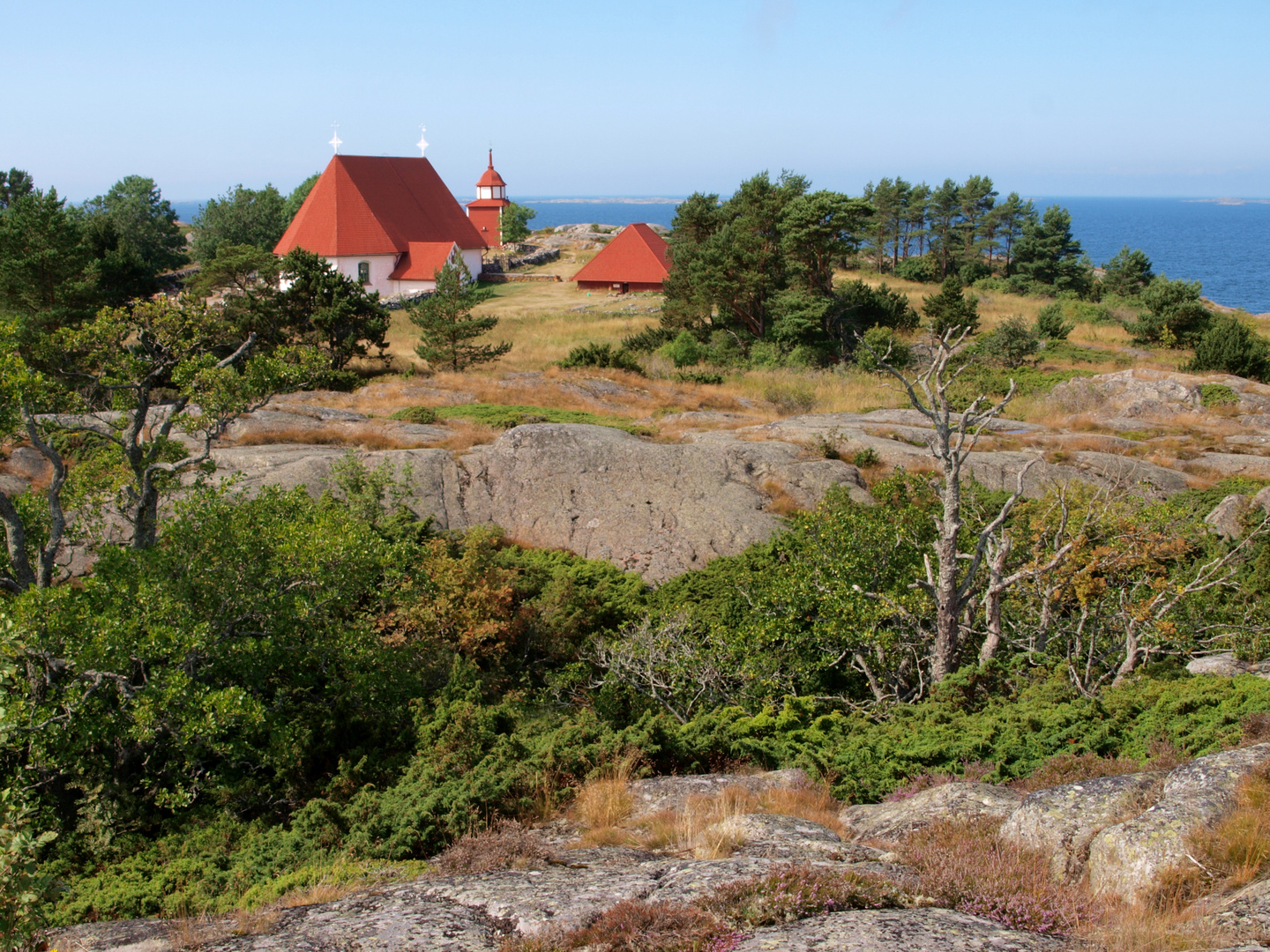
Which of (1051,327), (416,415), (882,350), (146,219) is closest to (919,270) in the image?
(1051,327)

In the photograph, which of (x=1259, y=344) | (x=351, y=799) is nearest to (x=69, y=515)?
(x=351, y=799)

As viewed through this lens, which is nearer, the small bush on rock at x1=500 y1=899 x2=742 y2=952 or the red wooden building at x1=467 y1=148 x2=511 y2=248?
the small bush on rock at x1=500 y1=899 x2=742 y2=952

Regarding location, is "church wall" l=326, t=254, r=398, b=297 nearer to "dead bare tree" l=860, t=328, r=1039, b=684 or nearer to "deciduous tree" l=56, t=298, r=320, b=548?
"deciduous tree" l=56, t=298, r=320, b=548

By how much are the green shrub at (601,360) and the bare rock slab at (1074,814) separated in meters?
28.8

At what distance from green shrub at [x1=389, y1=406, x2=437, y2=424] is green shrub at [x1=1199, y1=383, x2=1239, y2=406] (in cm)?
2563

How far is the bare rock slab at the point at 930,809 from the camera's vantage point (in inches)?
266

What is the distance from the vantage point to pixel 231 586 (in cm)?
839

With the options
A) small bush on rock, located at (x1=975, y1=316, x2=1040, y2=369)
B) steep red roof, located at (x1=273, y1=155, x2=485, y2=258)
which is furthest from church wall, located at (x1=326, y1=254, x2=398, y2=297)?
small bush on rock, located at (x1=975, y1=316, x2=1040, y2=369)

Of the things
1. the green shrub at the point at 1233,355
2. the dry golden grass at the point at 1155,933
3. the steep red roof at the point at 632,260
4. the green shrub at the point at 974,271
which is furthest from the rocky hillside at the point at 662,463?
the green shrub at the point at 974,271

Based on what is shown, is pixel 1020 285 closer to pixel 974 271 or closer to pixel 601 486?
pixel 974 271

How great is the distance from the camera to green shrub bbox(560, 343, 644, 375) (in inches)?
1341

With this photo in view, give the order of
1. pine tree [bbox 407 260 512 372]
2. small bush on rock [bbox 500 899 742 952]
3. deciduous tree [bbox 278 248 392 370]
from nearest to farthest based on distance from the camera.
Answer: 1. small bush on rock [bbox 500 899 742 952]
2. deciduous tree [bbox 278 248 392 370]
3. pine tree [bbox 407 260 512 372]

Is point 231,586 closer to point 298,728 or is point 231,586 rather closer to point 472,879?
point 298,728

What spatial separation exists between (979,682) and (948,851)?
14.7 feet
